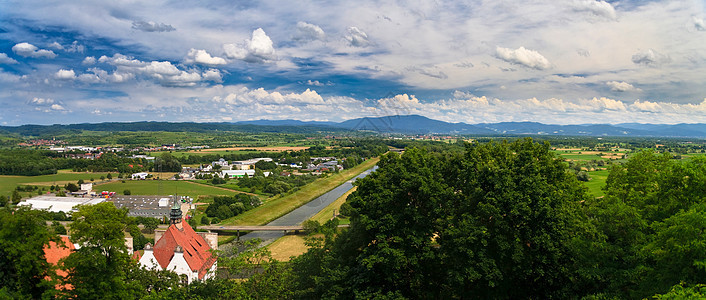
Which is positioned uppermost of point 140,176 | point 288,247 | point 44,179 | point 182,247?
point 182,247

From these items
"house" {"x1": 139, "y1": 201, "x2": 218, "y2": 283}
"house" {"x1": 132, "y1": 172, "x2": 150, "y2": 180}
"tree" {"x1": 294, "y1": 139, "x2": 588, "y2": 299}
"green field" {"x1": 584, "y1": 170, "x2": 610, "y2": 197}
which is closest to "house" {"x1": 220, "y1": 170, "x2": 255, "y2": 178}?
"house" {"x1": 132, "y1": 172, "x2": 150, "y2": 180}

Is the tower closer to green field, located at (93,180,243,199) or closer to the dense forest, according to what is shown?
the dense forest

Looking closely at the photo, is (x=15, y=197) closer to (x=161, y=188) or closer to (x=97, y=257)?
(x=161, y=188)

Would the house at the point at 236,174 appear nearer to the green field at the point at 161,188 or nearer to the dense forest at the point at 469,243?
the green field at the point at 161,188

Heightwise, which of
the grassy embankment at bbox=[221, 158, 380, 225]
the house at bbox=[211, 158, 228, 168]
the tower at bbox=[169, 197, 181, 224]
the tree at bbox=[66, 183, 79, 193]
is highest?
the tower at bbox=[169, 197, 181, 224]

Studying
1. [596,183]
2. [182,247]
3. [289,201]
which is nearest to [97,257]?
[182,247]

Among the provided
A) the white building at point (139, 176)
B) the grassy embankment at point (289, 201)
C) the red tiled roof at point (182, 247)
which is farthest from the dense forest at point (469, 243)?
the white building at point (139, 176)

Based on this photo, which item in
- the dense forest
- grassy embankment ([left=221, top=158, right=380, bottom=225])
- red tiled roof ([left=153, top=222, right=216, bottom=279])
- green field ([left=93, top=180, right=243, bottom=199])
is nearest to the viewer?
the dense forest
